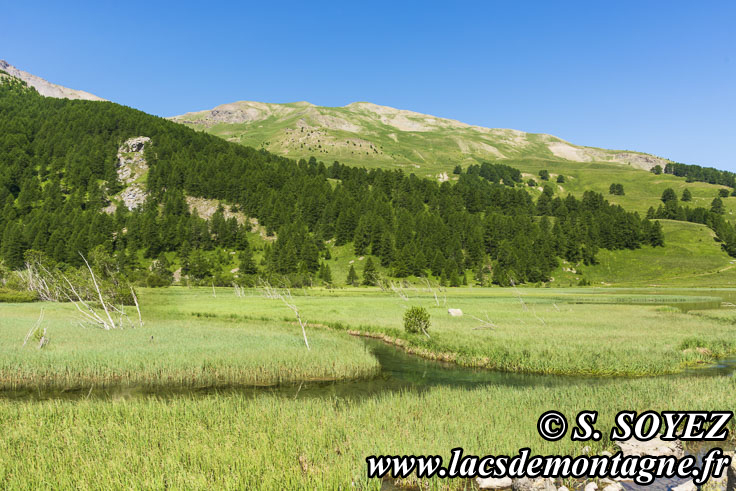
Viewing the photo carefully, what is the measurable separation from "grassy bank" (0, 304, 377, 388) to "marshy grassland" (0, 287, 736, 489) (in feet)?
0.36

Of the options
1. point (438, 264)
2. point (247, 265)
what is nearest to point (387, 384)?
point (438, 264)

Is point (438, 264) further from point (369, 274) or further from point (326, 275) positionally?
point (326, 275)

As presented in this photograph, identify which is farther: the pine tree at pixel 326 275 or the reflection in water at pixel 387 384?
the pine tree at pixel 326 275

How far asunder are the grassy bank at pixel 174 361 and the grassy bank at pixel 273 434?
714 cm

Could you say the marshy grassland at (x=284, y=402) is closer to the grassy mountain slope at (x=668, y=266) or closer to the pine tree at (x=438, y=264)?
the pine tree at (x=438, y=264)

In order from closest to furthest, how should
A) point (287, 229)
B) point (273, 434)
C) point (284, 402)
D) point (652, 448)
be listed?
point (652, 448)
point (273, 434)
point (284, 402)
point (287, 229)

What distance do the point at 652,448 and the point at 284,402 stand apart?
13.6 meters

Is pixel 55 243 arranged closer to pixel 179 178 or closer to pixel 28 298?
pixel 179 178

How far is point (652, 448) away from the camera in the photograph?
12031mm

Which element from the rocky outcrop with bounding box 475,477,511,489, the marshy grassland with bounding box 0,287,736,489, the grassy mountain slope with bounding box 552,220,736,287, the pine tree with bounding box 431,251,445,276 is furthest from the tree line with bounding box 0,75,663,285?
the rocky outcrop with bounding box 475,477,511,489

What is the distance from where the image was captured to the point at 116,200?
18675 cm

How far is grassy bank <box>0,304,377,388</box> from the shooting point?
23297 mm

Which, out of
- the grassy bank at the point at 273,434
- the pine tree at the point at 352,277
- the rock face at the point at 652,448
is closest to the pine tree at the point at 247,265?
the pine tree at the point at 352,277

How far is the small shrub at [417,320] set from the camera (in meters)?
36.3
